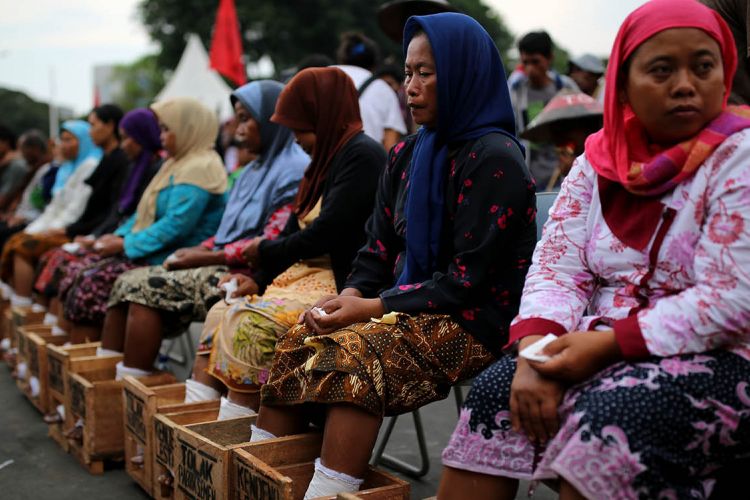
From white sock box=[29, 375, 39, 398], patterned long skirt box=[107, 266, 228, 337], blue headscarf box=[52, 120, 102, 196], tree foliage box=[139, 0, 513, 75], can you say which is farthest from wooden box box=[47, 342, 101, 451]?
tree foliage box=[139, 0, 513, 75]

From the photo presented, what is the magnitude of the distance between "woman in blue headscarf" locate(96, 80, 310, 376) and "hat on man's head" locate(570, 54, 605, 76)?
8.85 ft

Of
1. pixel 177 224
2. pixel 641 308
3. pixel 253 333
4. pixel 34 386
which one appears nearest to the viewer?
pixel 641 308

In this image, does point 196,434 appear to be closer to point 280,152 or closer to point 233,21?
point 280,152

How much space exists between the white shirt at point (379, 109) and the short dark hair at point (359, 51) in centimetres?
43

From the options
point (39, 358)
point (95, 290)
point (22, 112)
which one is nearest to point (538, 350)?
point (95, 290)

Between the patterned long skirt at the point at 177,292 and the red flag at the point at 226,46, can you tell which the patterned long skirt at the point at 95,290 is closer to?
the patterned long skirt at the point at 177,292

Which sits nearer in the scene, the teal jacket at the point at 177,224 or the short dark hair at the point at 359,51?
the teal jacket at the point at 177,224

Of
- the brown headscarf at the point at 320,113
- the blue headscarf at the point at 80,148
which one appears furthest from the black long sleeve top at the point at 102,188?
the brown headscarf at the point at 320,113

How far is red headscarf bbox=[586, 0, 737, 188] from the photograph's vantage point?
1.86 m

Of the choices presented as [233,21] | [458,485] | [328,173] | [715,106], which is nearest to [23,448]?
[328,173]

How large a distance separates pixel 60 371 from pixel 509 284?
9.00ft

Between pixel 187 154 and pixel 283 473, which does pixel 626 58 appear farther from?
pixel 187 154

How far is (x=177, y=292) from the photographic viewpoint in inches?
159

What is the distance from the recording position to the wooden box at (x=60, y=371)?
13.7 feet
